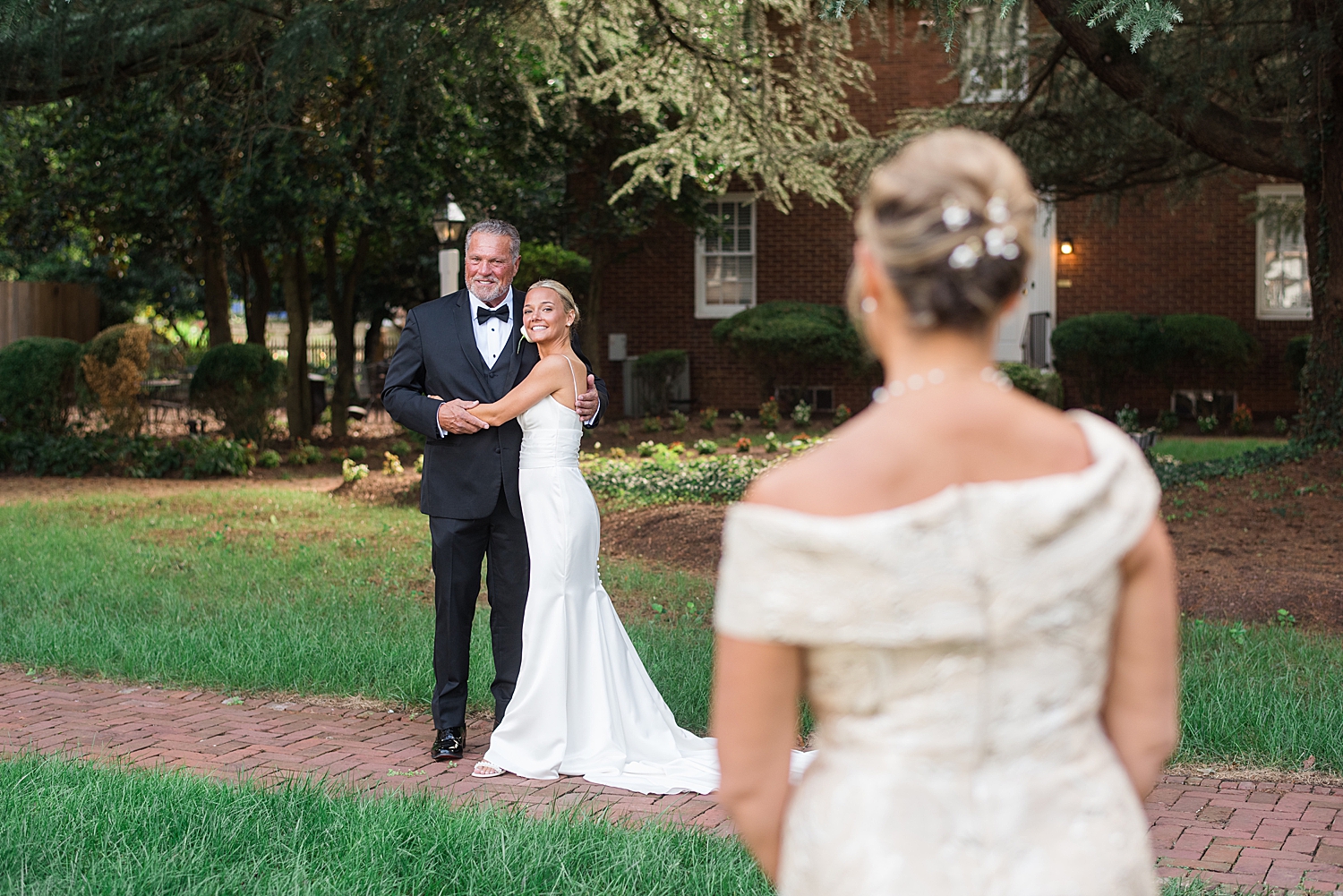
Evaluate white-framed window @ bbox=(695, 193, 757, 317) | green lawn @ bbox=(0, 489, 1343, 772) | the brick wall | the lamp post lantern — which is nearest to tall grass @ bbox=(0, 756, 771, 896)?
green lawn @ bbox=(0, 489, 1343, 772)

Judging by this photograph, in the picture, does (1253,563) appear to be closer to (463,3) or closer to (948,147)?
(463,3)

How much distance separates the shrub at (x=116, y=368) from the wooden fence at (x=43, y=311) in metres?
1.93

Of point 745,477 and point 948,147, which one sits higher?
point 948,147

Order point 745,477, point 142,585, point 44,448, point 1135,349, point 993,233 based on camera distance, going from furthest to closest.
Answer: point 1135,349, point 44,448, point 745,477, point 142,585, point 993,233

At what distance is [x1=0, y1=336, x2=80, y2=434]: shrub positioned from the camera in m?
15.7

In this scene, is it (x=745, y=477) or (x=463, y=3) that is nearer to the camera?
(x=463, y=3)

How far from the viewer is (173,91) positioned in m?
13.8

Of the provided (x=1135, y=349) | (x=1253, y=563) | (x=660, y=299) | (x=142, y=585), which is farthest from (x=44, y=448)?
(x=1135, y=349)

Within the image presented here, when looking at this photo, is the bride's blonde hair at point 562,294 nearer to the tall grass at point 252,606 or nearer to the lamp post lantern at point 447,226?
the tall grass at point 252,606

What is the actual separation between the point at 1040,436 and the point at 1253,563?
26.0ft

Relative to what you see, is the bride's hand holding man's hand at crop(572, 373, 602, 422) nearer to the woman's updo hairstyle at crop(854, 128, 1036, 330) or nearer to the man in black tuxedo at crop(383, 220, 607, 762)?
the man in black tuxedo at crop(383, 220, 607, 762)

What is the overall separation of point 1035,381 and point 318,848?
1527 centimetres

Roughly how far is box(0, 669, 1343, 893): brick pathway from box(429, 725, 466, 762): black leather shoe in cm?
6

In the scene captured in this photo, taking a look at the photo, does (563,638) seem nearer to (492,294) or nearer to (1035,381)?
(492,294)
